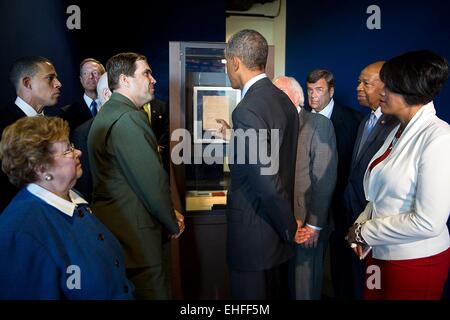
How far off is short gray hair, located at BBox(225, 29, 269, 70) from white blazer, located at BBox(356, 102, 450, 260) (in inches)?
27.4

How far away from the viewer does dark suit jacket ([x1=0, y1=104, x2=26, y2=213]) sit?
1.76 metres

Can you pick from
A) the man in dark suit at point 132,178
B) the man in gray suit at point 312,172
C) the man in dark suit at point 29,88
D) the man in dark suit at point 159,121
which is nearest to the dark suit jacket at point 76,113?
the man in dark suit at point 159,121

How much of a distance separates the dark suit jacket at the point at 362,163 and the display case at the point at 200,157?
2.48 feet

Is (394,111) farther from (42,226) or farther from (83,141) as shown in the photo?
(83,141)

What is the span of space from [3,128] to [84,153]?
Result: 27.9 inches

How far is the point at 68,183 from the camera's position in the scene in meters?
1.28

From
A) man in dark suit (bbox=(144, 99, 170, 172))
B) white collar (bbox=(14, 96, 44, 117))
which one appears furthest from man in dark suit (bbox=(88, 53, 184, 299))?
man in dark suit (bbox=(144, 99, 170, 172))

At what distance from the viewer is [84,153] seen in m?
2.59

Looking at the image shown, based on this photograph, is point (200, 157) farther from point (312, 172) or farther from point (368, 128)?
point (368, 128)

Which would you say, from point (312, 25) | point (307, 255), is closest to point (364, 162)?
point (307, 255)

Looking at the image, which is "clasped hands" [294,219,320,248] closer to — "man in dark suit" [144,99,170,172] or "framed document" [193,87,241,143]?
"framed document" [193,87,241,143]

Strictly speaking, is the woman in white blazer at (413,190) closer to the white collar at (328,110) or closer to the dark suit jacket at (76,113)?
the white collar at (328,110)

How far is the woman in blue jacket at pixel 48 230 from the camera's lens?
1.07 metres
